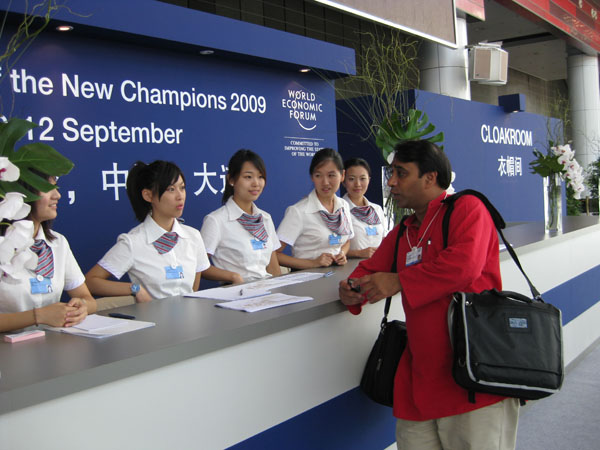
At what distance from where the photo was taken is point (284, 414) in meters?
1.92

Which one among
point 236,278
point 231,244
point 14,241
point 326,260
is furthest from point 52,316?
point 326,260

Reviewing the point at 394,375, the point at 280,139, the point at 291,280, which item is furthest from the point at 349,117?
the point at 394,375

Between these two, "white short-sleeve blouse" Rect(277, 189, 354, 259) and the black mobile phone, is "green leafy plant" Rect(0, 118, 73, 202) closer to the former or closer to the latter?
the black mobile phone

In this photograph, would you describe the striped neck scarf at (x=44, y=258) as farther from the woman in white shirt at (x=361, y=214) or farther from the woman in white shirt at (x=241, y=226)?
the woman in white shirt at (x=361, y=214)

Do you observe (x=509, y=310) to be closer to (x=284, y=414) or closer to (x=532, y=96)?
(x=284, y=414)

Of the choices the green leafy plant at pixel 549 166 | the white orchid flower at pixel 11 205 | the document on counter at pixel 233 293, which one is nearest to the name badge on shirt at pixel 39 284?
the document on counter at pixel 233 293

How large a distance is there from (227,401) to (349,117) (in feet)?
16.8

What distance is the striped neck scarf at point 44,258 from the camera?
211 cm

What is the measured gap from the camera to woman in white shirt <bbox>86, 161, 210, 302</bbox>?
2676 millimetres

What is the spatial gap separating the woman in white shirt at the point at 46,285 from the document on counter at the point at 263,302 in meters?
0.47

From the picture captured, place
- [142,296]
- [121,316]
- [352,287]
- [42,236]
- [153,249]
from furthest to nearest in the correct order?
[153,249]
[142,296]
[42,236]
[352,287]
[121,316]

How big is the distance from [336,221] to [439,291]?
1759 mm

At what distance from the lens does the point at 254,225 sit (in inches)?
125

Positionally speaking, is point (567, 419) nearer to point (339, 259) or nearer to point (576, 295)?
point (576, 295)
